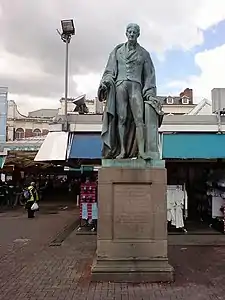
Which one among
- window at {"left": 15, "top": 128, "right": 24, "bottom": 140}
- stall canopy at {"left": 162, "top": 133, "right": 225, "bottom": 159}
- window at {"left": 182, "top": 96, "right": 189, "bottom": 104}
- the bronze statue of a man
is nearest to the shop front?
stall canopy at {"left": 162, "top": 133, "right": 225, "bottom": 159}

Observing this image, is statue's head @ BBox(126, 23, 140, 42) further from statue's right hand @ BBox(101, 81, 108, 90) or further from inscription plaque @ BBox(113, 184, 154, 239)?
inscription plaque @ BBox(113, 184, 154, 239)

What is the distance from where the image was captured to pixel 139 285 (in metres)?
6.39

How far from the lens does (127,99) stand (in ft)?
23.7

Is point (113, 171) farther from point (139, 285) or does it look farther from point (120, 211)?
point (139, 285)

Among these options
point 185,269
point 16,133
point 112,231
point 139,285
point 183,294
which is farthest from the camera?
point 16,133

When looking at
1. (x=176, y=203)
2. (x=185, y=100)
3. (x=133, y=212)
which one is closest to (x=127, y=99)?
(x=133, y=212)

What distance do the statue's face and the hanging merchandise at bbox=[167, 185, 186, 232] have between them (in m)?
6.19

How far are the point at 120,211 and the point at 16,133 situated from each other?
180 feet

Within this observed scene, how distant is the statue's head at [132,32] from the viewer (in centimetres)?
716

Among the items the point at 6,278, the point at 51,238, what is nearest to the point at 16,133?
the point at 51,238

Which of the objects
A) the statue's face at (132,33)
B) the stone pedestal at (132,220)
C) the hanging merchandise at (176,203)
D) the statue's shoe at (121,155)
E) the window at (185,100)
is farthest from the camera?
the window at (185,100)

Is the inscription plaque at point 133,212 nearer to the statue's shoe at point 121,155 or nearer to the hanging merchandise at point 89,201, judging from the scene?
the statue's shoe at point 121,155

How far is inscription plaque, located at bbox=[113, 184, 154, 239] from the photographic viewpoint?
22.3 feet

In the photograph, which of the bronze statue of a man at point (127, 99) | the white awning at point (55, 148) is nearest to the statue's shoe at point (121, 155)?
the bronze statue of a man at point (127, 99)
